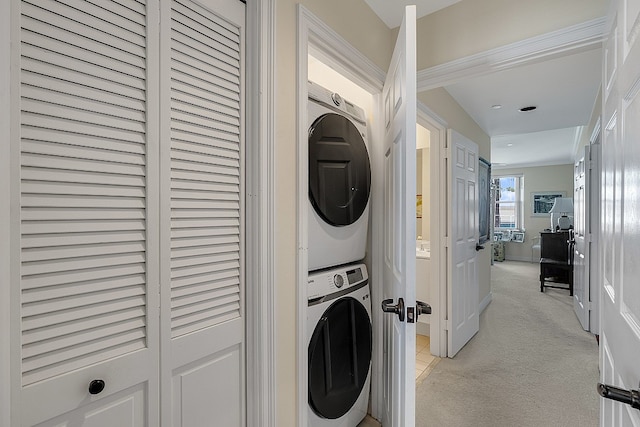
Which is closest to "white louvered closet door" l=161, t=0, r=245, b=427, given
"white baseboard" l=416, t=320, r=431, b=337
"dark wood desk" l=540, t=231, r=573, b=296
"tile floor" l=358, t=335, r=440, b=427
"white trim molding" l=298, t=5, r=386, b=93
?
→ "white trim molding" l=298, t=5, r=386, b=93

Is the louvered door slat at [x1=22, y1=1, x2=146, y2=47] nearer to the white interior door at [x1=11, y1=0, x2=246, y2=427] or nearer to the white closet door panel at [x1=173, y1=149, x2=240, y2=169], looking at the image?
the white interior door at [x1=11, y1=0, x2=246, y2=427]

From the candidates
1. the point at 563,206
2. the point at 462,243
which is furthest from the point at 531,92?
the point at 563,206

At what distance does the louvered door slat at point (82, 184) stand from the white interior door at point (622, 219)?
117 centimetres

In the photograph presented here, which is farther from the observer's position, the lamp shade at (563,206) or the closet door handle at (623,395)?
the lamp shade at (563,206)

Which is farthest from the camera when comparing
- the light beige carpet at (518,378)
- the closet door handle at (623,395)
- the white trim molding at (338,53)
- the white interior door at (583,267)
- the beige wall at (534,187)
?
the beige wall at (534,187)

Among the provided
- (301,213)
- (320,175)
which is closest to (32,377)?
(301,213)

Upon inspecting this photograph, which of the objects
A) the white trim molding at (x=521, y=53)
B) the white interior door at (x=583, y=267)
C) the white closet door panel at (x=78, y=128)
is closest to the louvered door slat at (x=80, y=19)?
the white closet door panel at (x=78, y=128)

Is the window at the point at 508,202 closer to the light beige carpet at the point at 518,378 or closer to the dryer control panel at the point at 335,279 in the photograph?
the light beige carpet at the point at 518,378

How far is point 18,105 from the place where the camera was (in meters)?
0.63

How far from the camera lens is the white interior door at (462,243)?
2.86 metres

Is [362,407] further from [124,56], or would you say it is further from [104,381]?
[124,56]

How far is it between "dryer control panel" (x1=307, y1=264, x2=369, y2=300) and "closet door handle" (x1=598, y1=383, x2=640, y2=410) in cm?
100

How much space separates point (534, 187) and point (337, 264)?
8.69 m

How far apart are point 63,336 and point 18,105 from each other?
1.66 feet
